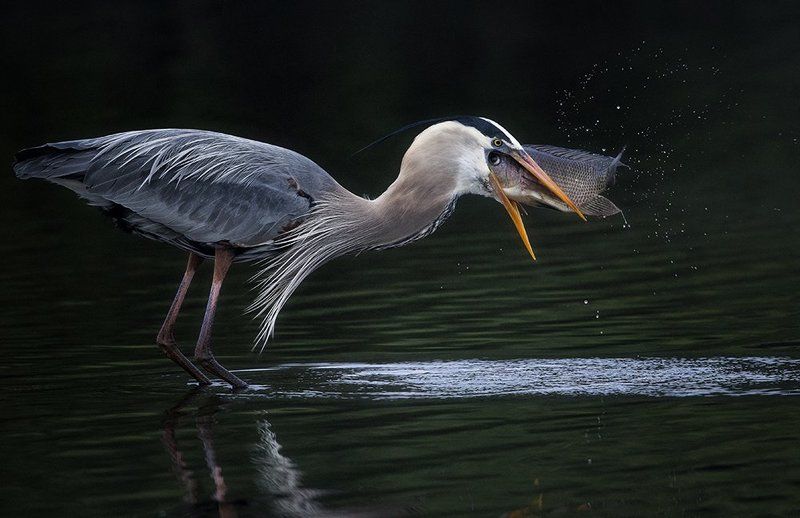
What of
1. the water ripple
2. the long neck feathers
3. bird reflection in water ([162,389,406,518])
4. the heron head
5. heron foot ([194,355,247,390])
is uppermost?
the heron head

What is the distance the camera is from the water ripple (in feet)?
31.2

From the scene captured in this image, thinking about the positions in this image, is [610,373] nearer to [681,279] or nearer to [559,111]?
[681,279]

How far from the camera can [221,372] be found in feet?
33.5

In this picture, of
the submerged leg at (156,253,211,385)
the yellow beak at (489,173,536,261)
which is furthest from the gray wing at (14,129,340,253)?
the yellow beak at (489,173,536,261)

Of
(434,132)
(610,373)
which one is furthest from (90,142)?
(610,373)

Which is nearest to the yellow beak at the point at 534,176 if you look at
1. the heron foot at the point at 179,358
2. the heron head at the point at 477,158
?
the heron head at the point at 477,158

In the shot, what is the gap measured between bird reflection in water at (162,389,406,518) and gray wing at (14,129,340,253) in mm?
1413

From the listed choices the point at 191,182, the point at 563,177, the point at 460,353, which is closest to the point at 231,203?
the point at 191,182

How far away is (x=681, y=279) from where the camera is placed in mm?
13266

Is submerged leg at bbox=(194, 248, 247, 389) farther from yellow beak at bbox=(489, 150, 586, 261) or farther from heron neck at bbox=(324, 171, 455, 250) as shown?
yellow beak at bbox=(489, 150, 586, 261)

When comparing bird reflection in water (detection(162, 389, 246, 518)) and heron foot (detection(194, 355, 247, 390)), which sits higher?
heron foot (detection(194, 355, 247, 390))

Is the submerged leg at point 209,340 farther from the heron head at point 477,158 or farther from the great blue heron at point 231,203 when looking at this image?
the heron head at point 477,158

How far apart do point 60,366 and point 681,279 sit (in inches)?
192

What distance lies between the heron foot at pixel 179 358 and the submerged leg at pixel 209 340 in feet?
0.30
